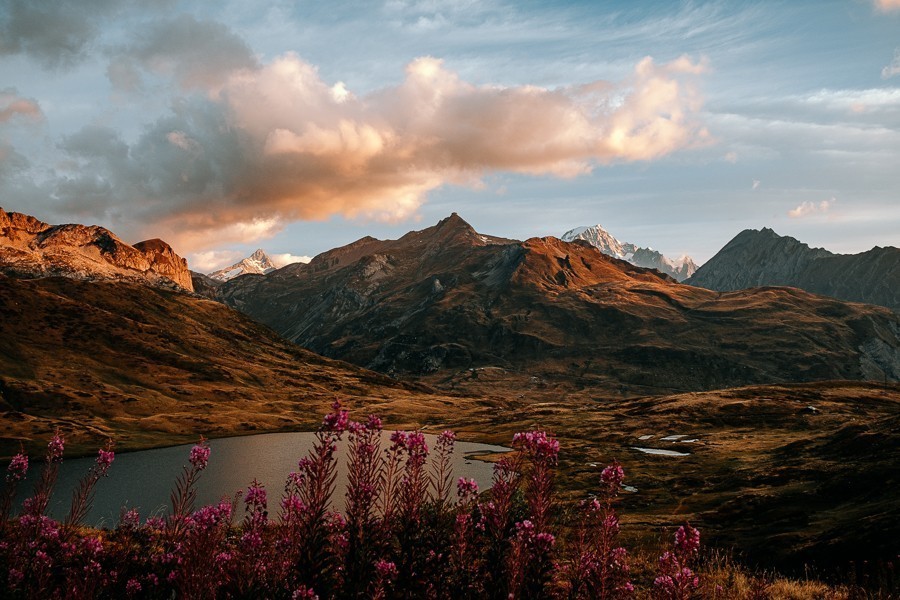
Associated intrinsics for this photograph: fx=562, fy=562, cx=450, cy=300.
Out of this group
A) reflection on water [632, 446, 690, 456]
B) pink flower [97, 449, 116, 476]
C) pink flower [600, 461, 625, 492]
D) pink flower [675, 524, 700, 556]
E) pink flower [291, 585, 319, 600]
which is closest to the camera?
pink flower [291, 585, 319, 600]

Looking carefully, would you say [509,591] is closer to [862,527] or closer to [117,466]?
[862,527]

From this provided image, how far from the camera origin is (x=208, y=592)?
852 cm

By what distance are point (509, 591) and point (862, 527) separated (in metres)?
39.4

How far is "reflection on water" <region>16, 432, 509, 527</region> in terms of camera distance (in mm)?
77500

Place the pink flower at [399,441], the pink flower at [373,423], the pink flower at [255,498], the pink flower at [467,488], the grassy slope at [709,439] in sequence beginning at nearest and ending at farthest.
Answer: the pink flower at [399,441], the pink flower at [373,423], the pink flower at [467,488], the pink flower at [255,498], the grassy slope at [709,439]

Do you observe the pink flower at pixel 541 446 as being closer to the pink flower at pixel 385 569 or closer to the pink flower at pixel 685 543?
the pink flower at pixel 685 543

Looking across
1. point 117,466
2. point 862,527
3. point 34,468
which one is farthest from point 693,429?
point 34,468

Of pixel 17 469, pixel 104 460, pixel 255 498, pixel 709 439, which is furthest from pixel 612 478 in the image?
pixel 709 439

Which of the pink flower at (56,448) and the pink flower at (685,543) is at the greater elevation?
the pink flower at (56,448)

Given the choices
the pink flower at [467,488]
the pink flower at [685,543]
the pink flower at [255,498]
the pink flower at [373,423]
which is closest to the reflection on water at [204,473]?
the pink flower at [255,498]

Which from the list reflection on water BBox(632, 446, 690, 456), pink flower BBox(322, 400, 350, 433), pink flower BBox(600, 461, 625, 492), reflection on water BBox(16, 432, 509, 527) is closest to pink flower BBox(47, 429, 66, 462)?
pink flower BBox(322, 400, 350, 433)

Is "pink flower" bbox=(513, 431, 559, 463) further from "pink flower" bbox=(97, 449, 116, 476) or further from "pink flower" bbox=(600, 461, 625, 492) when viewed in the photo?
"pink flower" bbox=(97, 449, 116, 476)

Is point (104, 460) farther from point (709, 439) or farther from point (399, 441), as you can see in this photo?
point (709, 439)

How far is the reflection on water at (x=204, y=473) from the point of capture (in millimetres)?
77500
